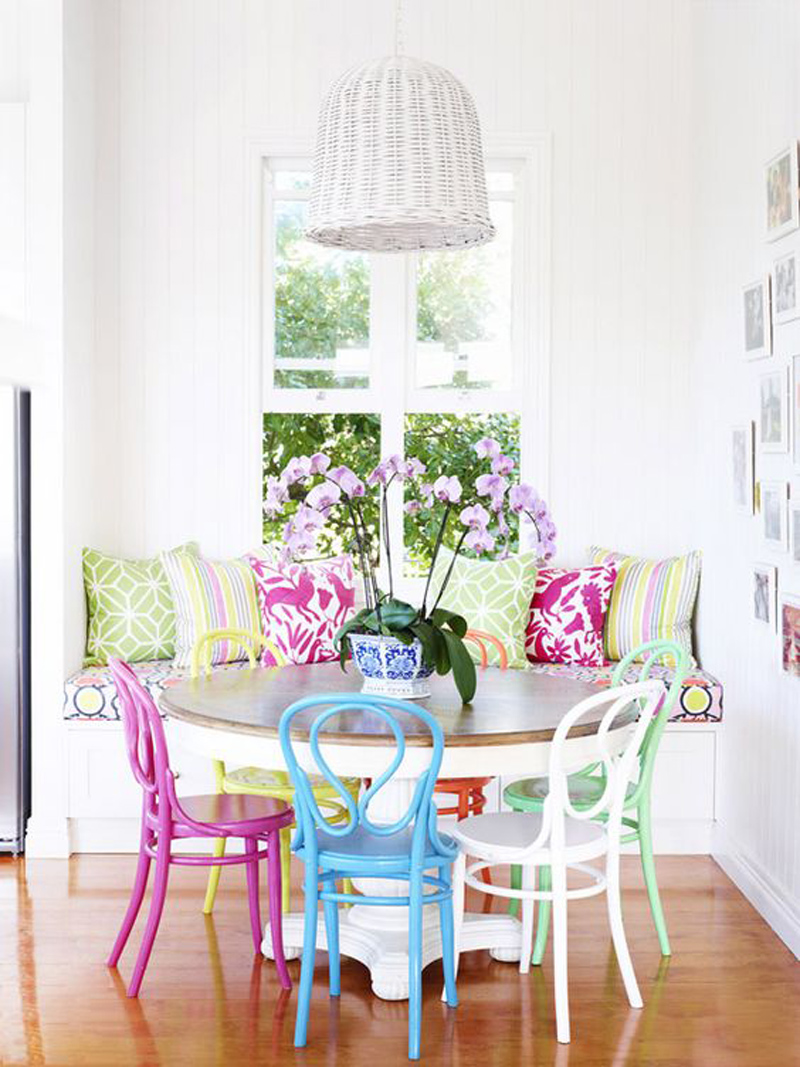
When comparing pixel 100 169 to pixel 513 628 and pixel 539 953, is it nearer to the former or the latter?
pixel 513 628

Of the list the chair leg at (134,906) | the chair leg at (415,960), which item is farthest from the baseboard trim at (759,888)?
the chair leg at (134,906)

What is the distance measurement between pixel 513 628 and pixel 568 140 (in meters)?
1.90

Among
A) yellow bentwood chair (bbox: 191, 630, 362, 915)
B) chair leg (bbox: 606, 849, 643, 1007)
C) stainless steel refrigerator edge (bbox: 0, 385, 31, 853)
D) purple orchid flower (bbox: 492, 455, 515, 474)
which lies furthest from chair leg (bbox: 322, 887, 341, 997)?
stainless steel refrigerator edge (bbox: 0, 385, 31, 853)

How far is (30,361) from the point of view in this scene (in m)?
4.64

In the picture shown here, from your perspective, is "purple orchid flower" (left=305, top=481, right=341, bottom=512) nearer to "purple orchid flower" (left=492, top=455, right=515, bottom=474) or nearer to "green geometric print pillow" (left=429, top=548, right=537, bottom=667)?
"purple orchid flower" (left=492, top=455, right=515, bottom=474)

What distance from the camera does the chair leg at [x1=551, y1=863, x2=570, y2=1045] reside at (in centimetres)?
315

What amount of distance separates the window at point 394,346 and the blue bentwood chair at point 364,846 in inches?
93.0

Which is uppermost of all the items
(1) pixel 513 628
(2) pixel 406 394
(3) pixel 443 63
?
(3) pixel 443 63

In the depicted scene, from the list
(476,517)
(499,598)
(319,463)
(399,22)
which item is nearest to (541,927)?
(476,517)

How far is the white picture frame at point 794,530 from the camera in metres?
3.82

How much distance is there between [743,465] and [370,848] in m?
1.99

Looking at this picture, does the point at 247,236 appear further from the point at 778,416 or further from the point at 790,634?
the point at 790,634

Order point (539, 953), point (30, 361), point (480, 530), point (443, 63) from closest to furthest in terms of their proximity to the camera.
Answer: point (480, 530), point (539, 953), point (30, 361), point (443, 63)

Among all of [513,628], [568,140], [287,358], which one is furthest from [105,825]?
[568,140]
